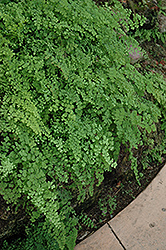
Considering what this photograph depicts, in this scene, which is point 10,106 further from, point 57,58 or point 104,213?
point 104,213

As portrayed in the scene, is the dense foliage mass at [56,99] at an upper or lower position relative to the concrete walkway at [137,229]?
upper

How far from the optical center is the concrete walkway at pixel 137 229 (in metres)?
2.55

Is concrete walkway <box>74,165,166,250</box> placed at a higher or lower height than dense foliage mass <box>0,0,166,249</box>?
lower

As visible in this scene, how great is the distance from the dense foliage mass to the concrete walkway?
1.34 feet

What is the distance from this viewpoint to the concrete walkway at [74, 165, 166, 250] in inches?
100

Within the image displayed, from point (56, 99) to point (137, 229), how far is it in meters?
1.68

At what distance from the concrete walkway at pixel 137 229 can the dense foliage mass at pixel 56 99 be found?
409 millimetres

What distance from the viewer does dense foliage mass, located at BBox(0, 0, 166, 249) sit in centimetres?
204

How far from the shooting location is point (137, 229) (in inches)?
105

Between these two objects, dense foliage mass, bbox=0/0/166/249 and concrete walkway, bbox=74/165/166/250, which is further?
concrete walkway, bbox=74/165/166/250

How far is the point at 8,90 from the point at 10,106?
16 cm

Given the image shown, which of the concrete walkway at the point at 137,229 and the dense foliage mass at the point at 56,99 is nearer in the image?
the dense foliage mass at the point at 56,99

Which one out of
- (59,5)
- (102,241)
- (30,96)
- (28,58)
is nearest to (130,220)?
(102,241)

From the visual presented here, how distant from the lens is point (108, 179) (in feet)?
10.1
